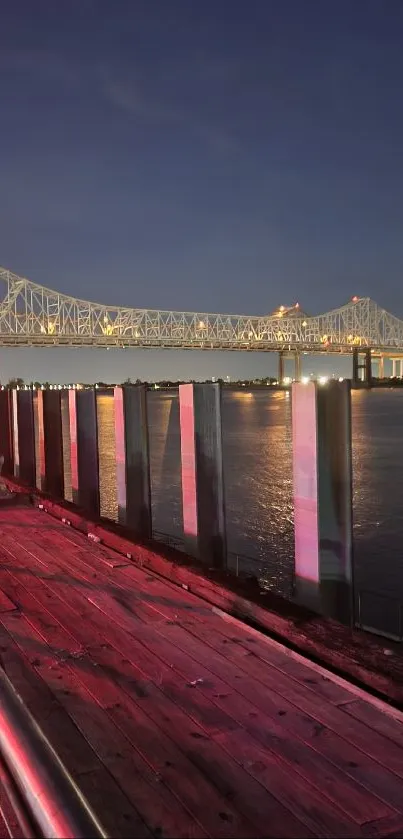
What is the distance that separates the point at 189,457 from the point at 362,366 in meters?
135

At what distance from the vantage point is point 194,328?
122 meters

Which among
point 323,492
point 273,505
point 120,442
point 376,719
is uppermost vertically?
point 120,442

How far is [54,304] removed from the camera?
3994 inches

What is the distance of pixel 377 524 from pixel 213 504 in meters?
8.85

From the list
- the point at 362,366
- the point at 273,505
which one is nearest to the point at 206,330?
the point at 362,366

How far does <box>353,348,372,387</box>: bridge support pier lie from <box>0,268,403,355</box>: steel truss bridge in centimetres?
213

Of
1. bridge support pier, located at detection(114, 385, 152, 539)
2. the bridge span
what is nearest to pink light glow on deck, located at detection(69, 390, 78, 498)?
bridge support pier, located at detection(114, 385, 152, 539)

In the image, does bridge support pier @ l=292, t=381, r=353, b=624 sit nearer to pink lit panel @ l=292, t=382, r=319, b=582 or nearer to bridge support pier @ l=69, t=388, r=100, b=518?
pink lit panel @ l=292, t=382, r=319, b=582

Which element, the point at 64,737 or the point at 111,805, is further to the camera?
the point at 64,737

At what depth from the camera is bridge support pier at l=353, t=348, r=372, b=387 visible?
129 meters

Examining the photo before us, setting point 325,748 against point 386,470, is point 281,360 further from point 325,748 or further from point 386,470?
point 325,748

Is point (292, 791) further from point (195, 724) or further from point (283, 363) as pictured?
point (283, 363)

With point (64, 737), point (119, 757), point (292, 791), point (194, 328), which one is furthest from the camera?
point (194, 328)

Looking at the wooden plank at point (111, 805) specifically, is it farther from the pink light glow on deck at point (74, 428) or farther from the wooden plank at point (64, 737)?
the pink light glow on deck at point (74, 428)
